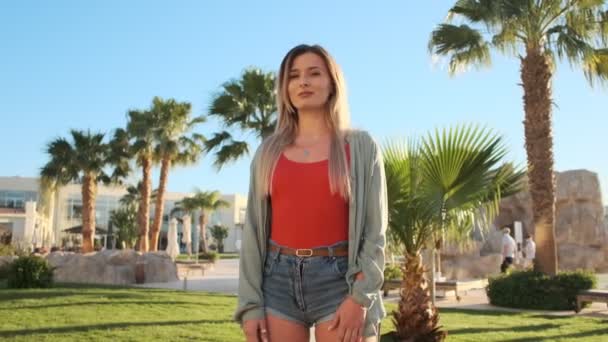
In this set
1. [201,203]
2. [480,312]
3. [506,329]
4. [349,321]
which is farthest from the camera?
[201,203]

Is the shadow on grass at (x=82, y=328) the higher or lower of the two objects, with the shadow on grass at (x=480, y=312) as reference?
higher

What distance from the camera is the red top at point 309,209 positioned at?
195 centimetres

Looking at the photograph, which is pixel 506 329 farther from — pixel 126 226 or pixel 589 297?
pixel 126 226

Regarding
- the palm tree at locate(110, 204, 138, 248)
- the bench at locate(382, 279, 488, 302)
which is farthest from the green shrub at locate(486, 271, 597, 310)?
the palm tree at locate(110, 204, 138, 248)

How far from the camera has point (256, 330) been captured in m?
1.94

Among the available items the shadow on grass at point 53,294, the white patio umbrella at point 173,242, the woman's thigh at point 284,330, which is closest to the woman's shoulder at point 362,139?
the woman's thigh at point 284,330

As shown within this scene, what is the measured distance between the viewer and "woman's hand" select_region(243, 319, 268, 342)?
76.1 inches

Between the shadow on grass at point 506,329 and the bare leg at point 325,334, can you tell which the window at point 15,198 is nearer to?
the shadow on grass at point 506,329

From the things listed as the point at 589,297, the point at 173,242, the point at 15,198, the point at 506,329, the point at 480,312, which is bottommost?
the point at 480,312

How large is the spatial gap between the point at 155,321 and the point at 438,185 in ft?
15.6

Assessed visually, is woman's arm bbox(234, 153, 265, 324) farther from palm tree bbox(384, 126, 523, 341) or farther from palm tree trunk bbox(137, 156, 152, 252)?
palm tree trunk bbox(137, 156, 152, 252)

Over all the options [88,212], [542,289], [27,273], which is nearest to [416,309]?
[542,289]

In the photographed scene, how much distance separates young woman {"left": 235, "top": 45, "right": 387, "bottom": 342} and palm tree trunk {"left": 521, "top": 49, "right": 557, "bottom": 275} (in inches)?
426

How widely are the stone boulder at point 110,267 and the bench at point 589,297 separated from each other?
12.3 meters
